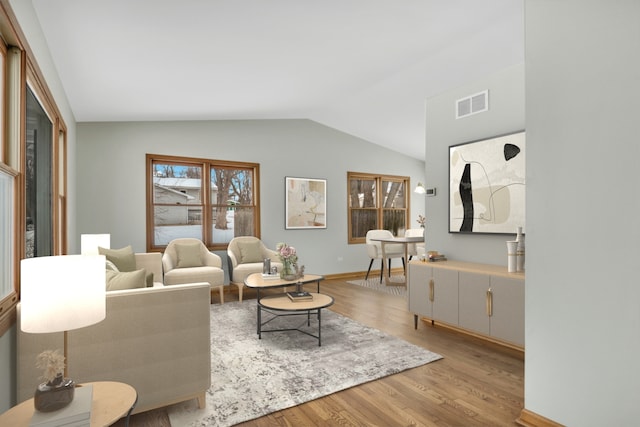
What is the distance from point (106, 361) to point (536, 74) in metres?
2.80

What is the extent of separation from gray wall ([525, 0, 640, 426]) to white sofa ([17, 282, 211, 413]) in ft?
6.35

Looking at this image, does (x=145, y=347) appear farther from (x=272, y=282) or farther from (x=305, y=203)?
(x=305, y=203)

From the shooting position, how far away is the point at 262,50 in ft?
10.2

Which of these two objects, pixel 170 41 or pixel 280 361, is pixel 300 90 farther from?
pixel 280 361

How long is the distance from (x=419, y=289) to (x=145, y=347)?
8.76ft

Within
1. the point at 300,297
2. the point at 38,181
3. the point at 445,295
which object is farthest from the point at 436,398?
the point at 38,181

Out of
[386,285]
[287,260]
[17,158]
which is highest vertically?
[17,158]

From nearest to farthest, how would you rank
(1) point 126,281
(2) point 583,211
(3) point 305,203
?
(2) point 583,211 → (1) point 126,281 → (3) point 305,203

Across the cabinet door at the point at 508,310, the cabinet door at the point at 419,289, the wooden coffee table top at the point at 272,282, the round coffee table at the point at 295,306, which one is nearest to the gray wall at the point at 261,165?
the wooden coffee table top at the point at 272,282

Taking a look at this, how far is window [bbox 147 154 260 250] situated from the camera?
18.0ft

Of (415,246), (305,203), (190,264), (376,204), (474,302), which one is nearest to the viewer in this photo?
(474,302)

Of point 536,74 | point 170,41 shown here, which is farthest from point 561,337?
point 170,41

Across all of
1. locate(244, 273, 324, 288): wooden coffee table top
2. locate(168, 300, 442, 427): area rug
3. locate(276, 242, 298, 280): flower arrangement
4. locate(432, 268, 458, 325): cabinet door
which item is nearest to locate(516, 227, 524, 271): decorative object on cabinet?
locate(432, 268, 458, 325): cabinet door

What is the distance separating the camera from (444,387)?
2490 millimetres
